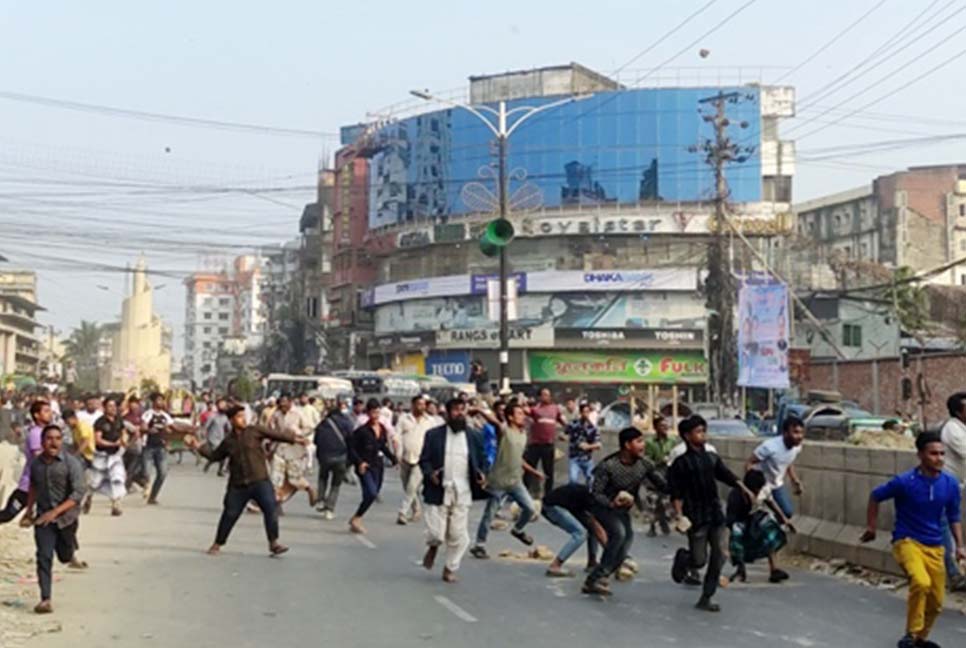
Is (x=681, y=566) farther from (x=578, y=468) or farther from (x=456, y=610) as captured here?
(x=578, y=468)

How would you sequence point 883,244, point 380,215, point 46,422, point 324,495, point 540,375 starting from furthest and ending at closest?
point 883,244 < point 380,215 < point 540,375 < point 324,495 < point 46,422

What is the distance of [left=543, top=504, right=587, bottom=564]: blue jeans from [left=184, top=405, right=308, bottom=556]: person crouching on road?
3.15m

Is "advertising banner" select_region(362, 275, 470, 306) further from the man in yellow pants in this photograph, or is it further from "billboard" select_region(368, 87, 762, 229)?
the man in yellow pants

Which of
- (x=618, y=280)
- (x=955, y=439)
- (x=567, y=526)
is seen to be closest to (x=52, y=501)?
(x=567, y=526)

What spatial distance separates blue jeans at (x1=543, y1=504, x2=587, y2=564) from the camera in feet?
38.7

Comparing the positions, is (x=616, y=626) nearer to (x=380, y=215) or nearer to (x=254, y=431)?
(x=254, y=431)

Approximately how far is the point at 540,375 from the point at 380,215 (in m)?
17.1

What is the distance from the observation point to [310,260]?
102 metres

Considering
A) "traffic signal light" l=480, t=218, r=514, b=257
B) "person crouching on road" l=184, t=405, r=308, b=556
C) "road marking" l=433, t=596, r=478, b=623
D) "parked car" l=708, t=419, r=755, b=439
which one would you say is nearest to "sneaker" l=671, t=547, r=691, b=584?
"road marking" l=433, t=596, r=478, b=623

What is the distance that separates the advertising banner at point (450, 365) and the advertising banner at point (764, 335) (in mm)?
41232

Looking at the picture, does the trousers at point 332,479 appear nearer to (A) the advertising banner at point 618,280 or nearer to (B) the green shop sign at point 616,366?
(B) the green shop sign at point 616,366

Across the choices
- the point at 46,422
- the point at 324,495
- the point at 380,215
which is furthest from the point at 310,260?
the point at 46,422

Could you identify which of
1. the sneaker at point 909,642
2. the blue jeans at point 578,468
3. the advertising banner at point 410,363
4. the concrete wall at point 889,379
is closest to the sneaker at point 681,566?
the sneaker at point 909,642

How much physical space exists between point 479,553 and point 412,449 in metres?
3.77
